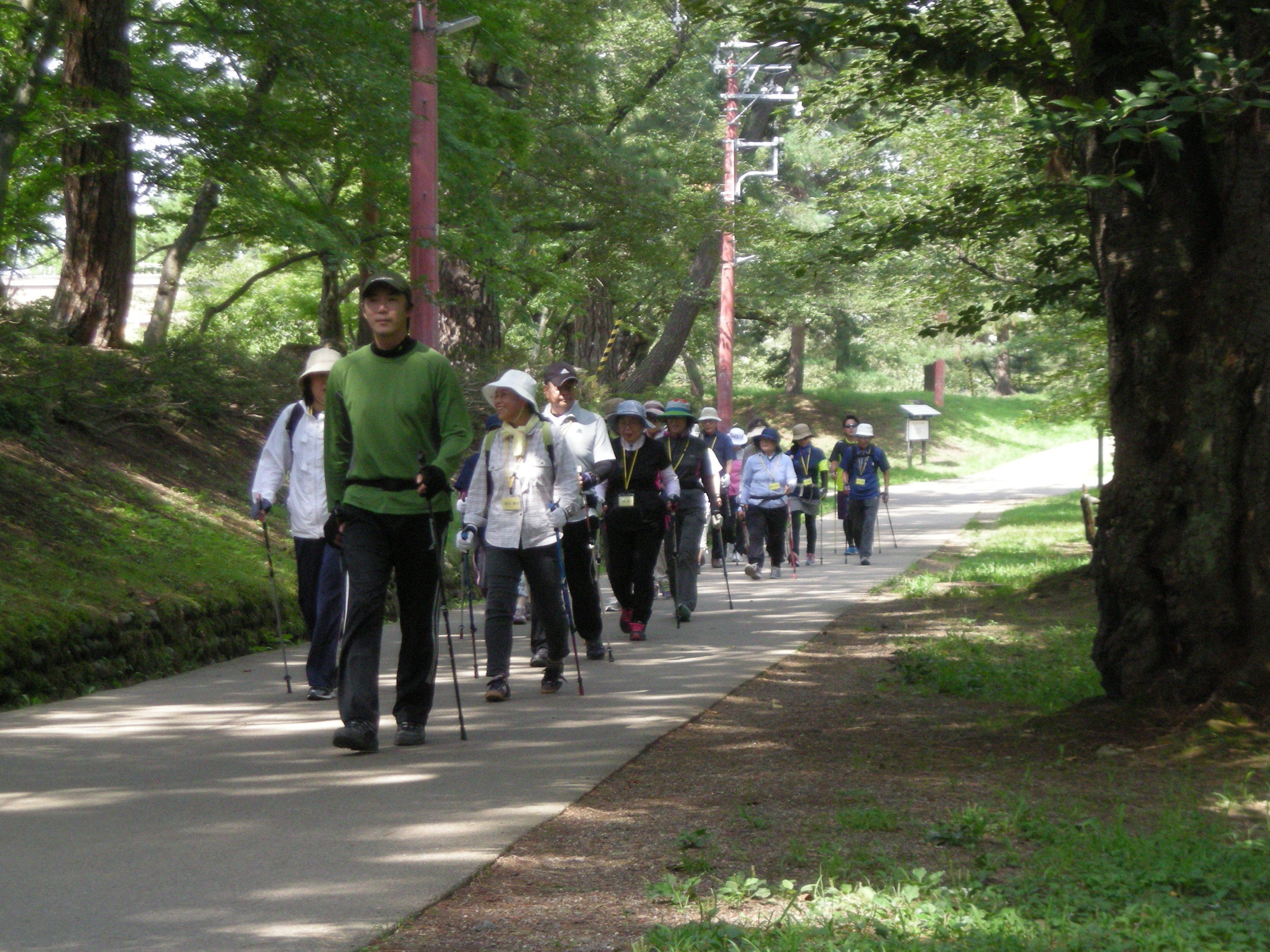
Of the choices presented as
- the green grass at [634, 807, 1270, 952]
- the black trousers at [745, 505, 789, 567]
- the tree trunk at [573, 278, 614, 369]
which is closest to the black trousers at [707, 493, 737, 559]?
the black trousers at [745, 505, 789, 567]

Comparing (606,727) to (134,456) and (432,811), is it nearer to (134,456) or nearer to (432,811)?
(432,811)

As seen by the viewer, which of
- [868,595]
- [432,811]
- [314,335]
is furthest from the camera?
[314,335]

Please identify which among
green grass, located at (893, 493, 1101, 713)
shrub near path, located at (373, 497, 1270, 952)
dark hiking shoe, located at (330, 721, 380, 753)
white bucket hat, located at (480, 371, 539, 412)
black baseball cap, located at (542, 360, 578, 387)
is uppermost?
black baseball cap, located at (542, 360, 578, 387)

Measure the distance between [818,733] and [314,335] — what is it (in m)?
23.2

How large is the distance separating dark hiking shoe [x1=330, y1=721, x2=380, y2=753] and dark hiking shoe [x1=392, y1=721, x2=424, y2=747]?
28 centimetres

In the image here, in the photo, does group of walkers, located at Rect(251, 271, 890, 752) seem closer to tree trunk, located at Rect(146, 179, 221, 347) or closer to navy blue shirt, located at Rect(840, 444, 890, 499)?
tree trunk, located at Rect(146, 179, 221, 347)

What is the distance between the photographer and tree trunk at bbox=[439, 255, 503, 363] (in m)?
20.8

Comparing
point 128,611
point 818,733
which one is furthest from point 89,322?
point 818,733

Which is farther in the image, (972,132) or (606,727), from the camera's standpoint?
(972,132)

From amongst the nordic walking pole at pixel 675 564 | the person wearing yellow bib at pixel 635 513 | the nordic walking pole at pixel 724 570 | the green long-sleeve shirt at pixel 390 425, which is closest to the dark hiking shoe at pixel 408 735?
the green long-sleeve shirt at pixel 390 425

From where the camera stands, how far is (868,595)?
15.5m

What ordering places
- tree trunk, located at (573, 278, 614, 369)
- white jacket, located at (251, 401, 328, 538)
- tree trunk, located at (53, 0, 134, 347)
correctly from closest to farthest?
white jacket, located at (251, 401, 328, 538) < tree trunk, located at (53, 0, 134, 347) < tree trunk, located at (573, 278, 614, 369)

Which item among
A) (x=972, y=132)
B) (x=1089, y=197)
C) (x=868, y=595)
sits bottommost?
Result: (x=868, y=595)

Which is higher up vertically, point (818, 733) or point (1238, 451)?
point (1238, 451)
